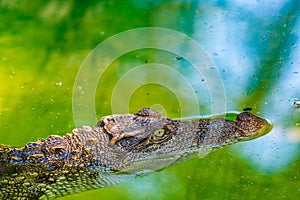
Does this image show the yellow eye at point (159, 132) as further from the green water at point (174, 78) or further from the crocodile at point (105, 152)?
the green water at point (174, 78)

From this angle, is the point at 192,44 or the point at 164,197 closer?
the point at 164,197

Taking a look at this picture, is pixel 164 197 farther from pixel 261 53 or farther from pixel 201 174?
pixel 261 53

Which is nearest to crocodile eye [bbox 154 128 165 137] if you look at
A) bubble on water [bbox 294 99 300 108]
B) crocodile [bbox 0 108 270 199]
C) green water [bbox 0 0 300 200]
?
crocodile [bbox 0 108 270 199]

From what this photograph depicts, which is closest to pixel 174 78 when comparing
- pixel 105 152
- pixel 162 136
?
pixel 162 136

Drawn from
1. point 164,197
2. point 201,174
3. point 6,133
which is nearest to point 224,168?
point 201,174

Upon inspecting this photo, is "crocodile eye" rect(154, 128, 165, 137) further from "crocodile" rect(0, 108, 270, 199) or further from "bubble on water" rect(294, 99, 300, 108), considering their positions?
"bubble on water" rect(294, 99, 300, 108)

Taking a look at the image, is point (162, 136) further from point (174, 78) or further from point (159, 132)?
point (174, 78)

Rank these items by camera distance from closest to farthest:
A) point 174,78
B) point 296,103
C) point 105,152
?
point 105,152 < point 296,103 < point 174,78
